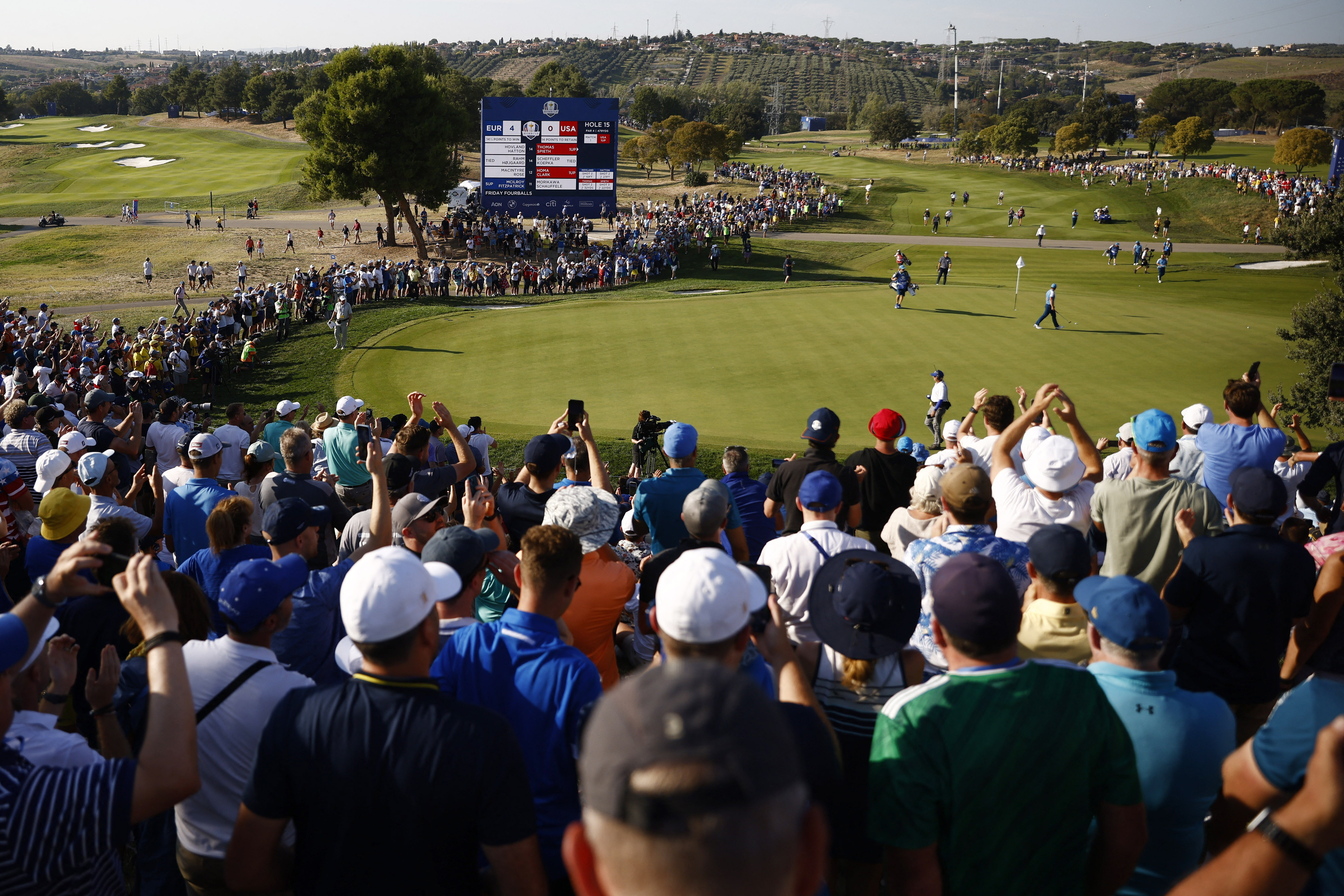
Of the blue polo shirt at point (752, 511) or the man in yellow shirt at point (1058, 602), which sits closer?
the man in yellow shirt at point (1058, 602)

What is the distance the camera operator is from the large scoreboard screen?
107ft

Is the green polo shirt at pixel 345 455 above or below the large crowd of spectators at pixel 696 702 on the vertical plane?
below

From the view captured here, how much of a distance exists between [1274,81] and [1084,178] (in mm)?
64425

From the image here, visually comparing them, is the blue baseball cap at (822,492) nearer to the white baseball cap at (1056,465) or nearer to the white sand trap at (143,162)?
the white baseball cap at (1056,465)

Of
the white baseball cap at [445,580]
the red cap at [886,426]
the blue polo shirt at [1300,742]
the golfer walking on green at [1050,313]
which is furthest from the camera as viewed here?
the golfer walking on green at [1050,313]

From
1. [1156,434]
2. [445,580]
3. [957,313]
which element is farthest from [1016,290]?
[445,580]

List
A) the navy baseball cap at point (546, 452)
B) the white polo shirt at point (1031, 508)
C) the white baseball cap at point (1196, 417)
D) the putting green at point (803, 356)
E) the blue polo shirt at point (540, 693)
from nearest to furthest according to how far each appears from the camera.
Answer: the blue polo shirt at point (540, 693) → the white polo shirt at point (1031, 508) → the navy baseball cap at point (546, 452) → the white baseball cap at point (1196, 417) → the putting green at point (803, 356)

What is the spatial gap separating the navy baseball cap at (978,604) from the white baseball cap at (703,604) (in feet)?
2.26

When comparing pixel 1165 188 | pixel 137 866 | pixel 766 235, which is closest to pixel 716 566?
pixel 137 866

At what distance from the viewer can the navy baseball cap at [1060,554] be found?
160 inches

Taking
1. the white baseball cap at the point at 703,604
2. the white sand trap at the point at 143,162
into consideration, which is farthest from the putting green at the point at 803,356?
the white sand trap at the point at 143,162

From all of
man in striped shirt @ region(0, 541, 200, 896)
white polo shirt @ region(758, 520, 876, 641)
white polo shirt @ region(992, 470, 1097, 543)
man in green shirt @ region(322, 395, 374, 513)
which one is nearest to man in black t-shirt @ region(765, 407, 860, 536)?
white polo shirt @ region(992, 470, 1097, 543)

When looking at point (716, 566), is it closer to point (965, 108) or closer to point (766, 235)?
point (766, 235)

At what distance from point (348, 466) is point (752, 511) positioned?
4.34 metres
